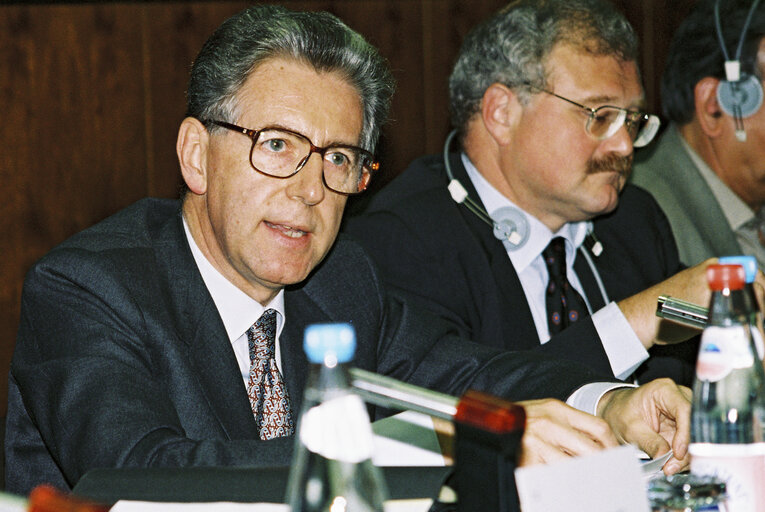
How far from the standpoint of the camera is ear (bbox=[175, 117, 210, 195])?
1.60 m

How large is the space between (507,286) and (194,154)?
798 millimetres

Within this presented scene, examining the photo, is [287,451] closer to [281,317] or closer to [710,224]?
[281,317]

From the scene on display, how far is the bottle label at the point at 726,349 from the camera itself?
91cm

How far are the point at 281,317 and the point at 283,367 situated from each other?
10cm

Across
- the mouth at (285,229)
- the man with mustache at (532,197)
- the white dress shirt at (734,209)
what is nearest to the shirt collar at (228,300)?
the mouth at (285,229)

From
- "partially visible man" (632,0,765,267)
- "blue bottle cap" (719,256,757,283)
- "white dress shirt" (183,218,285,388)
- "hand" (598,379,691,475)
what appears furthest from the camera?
"partially visible man" (632,0,765,267)

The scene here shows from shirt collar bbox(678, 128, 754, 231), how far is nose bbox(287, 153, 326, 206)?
1549mm

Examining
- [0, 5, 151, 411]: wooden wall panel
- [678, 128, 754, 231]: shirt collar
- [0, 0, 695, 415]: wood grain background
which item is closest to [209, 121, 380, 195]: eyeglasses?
[0, 0, 695, 415]: wood grain background

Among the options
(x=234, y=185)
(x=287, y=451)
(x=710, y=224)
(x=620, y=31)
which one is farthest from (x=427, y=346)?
(x=710, y=224)

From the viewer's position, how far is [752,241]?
272cm

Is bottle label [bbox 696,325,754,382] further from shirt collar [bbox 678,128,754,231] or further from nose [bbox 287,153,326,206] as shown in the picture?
shirt collar [bbox 678,128,754,231]

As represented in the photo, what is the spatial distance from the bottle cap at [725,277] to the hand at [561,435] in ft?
1.01

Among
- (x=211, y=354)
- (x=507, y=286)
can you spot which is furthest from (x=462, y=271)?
(x=211, y=354)

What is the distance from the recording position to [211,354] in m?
1.46
